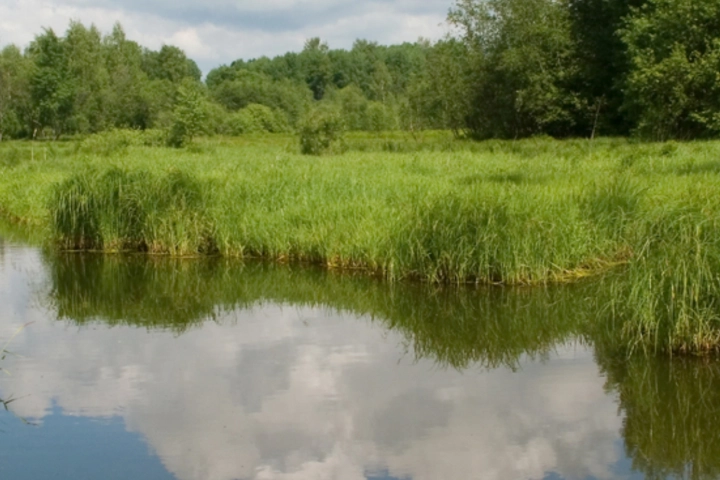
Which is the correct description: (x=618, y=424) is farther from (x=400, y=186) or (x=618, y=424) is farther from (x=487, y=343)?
(x=400, y=186)

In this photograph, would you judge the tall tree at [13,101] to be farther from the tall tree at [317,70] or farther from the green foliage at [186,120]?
the tall tree at [317,70]

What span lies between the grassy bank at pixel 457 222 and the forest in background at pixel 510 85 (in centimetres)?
1194

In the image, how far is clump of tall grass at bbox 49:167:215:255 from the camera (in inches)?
514

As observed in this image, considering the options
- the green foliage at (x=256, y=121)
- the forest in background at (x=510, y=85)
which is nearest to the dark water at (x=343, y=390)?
the forest in background at (x=510, y=85)

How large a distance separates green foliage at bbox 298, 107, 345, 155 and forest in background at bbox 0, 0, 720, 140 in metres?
0.22

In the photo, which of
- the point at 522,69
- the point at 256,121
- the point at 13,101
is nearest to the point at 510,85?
the point at 522,69

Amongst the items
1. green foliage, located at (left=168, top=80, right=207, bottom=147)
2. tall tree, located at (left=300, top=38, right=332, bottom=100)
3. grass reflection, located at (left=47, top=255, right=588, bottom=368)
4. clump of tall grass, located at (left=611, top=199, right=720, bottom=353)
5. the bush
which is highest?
tall tree, located at (left=300, top=38, right=332, bottom=100)

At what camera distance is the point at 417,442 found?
6.21 meters

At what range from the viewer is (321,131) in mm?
26984

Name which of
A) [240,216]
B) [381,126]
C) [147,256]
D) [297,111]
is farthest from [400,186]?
[297,111]

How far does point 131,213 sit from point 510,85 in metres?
26.2

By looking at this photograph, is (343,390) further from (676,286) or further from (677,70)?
(677,70)

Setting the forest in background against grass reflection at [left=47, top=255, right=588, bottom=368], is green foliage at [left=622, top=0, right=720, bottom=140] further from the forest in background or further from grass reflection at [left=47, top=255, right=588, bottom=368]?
grass reflection at [left=47, top=255, right=588, bottom=368]

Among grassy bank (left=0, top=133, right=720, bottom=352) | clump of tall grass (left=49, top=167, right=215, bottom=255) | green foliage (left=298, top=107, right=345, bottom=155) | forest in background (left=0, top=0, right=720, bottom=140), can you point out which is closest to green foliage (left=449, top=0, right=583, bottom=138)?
forest in background (left=0, top=0, right=720, bottom=140)
